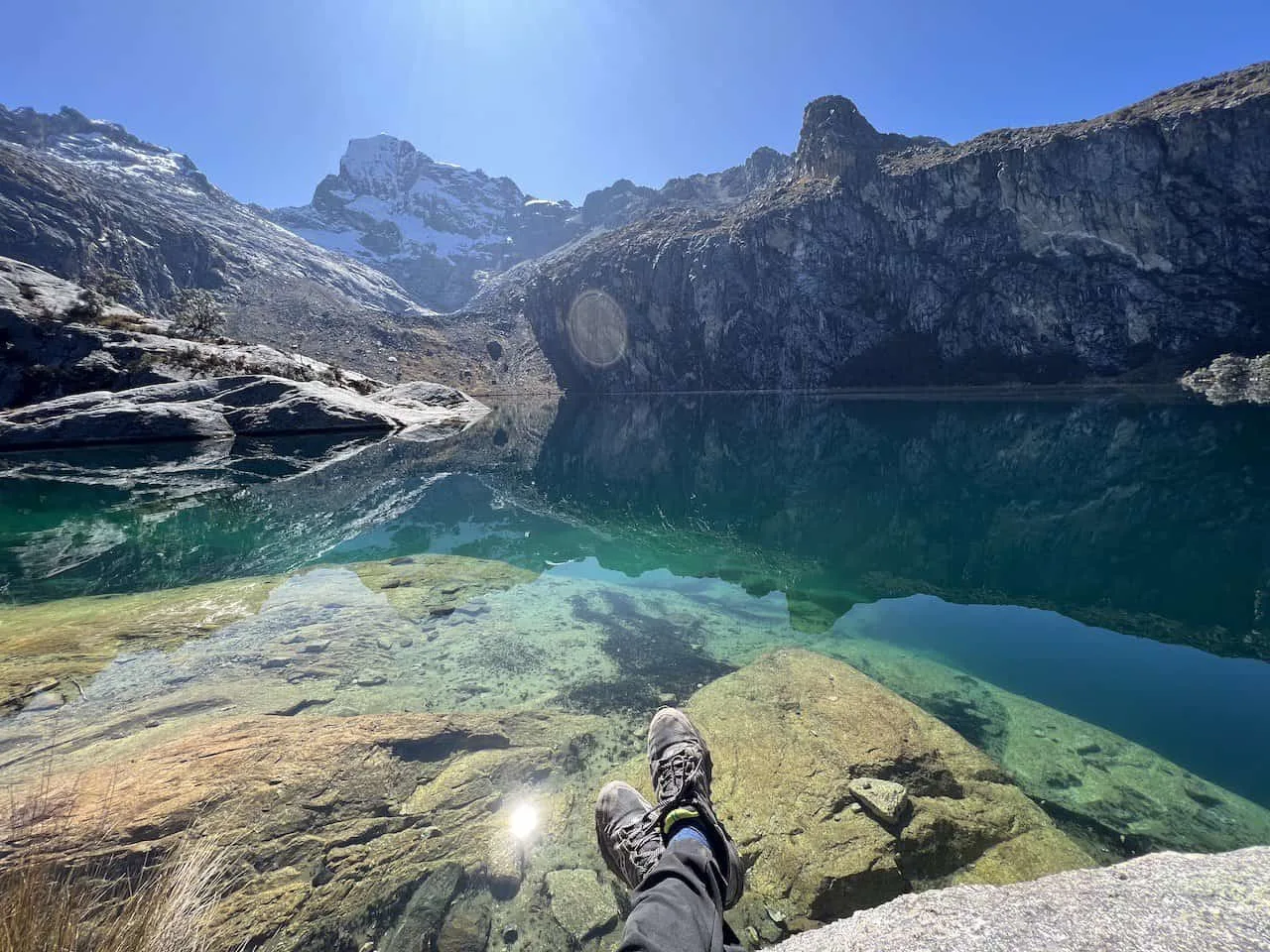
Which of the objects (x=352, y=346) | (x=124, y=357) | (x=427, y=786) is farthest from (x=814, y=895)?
(x=352, y=346)

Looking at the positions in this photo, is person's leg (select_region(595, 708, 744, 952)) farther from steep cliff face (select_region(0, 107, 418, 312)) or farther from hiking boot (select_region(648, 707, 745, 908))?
steep cliff face (select_region(0, 107, 418, 312))

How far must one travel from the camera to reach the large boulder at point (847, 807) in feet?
15.8

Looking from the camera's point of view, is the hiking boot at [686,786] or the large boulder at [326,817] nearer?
the hiking boot at [686,786]

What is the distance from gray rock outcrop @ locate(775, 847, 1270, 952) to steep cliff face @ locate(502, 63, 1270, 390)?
127 meters

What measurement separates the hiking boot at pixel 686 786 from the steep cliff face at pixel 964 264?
12717 centimetres

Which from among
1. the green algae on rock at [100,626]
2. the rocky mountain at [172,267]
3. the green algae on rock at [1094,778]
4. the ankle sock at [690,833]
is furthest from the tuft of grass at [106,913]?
the rocky mountain at [172,267]

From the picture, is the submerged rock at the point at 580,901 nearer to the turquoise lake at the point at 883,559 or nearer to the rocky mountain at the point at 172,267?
the turquoise lake at the point at 883,559

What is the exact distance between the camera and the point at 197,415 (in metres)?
38.8

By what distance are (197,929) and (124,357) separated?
189 ft

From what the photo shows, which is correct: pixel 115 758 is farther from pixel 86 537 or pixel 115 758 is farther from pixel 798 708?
pixel 86 537

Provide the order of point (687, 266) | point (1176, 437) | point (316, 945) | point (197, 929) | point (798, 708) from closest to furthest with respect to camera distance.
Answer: point (197, 929) → point (316, 945) → point (798, 708) → point (1176, 437) → point (687, 266)

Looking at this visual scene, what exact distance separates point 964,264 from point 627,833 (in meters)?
133

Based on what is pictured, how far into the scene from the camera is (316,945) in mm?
4059

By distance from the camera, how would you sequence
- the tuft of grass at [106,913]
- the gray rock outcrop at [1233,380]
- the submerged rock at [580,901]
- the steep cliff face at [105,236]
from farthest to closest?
the steep cliff face at [105,236]
the gray rock outcrop at [1233,380]
the submerged rock at [580,901]
the tuft of grass at [106,913]
